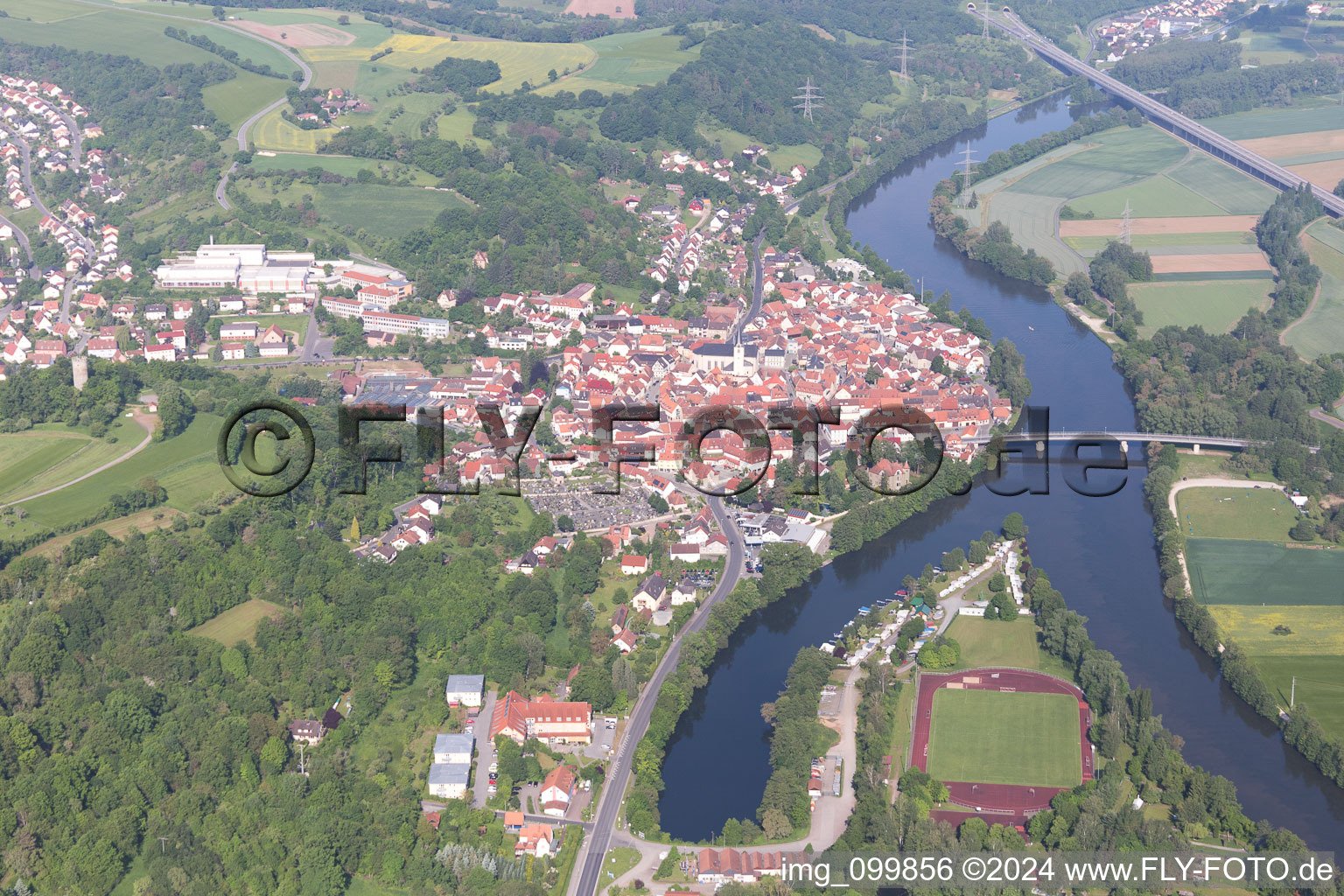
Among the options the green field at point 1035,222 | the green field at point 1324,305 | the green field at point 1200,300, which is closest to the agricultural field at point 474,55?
the green field at point 1035,222

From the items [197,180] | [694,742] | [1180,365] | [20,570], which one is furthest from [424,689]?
[197,180]

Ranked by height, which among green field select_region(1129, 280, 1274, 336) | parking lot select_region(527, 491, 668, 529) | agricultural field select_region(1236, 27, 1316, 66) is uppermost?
agricultural field select_region(1236, 27, 1316, 66)

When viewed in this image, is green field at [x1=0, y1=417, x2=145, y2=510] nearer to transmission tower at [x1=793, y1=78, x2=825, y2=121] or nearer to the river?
the river

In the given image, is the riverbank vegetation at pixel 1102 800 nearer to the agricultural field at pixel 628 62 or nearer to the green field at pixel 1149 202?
the green field at pixel 1149 202

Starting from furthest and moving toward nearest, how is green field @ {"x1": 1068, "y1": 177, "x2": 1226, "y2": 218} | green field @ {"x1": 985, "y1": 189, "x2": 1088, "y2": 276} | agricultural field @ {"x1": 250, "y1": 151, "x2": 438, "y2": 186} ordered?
green field @ {"x1": 1068, "y1": 177, "x2": 1226, "y2": 218} < agricultural field @ {"x1": 250, "y1": 151, "x2": 438, "y2": 186} < green field @ {"x1": 985, "y1": 189, "x2": 1088, "y2": 276}

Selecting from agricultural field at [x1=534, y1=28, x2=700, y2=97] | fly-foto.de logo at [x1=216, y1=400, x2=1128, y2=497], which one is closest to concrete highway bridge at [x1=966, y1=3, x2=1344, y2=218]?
agricultural field at [x1=534, y1=28, x2=700, y2=97]

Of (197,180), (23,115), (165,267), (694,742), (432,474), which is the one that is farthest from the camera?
(23,115)

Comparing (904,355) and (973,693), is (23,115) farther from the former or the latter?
(973,693)
